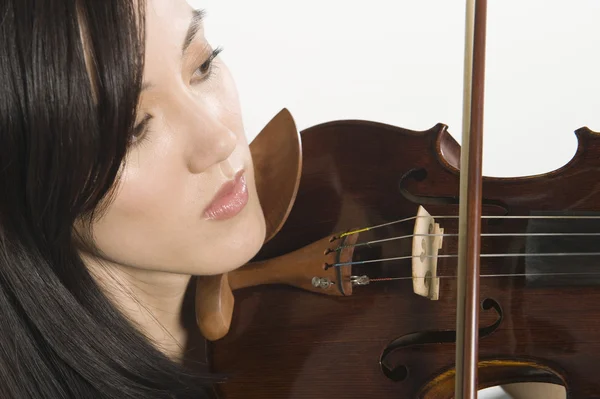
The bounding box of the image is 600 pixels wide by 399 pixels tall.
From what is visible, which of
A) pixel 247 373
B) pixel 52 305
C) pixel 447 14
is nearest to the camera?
pixel 52 305

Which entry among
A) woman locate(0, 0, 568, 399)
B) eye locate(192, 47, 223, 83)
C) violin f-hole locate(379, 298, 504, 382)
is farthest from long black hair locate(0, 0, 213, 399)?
violin f-hole locate(379, 298, 504, 382)

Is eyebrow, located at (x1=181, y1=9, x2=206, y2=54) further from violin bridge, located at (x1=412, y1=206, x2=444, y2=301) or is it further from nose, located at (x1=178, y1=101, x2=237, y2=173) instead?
violin bridge, located at (x1=412, y1=206, x2=444, y2=301)

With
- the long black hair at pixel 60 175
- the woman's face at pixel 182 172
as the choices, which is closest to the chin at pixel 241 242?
the woman's face at pixel 182 172

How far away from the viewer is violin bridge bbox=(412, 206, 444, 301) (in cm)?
70

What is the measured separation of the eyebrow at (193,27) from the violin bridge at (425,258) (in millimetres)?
284

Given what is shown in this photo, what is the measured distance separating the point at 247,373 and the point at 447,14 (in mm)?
703

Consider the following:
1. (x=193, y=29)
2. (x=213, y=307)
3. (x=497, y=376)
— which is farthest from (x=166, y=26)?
(x=497, y=376)

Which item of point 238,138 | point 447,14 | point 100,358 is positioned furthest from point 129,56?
point 447,14

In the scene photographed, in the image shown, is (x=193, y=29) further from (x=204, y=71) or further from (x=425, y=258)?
(x=425, y=258)

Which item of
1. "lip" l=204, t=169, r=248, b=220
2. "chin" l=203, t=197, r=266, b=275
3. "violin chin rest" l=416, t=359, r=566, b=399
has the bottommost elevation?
"violin chin rest" l=416, t=359, r=566, b=399

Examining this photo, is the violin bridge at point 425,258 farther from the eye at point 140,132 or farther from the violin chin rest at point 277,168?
the eye at point 140,132

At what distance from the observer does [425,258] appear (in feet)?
2.32

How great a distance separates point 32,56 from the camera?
0.51m

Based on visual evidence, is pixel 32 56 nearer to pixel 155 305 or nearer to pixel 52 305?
pixel 52 305
